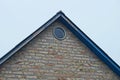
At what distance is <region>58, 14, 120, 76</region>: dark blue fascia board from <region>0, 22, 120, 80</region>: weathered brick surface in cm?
17

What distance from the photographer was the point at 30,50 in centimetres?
1429

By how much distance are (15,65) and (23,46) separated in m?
0.86

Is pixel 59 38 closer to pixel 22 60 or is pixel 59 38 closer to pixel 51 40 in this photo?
pixel 51 40

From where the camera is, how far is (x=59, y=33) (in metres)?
15.1

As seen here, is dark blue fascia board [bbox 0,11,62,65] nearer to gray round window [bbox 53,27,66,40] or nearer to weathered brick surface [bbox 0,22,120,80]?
weathered brick surface [bbox 0,22,120,80]

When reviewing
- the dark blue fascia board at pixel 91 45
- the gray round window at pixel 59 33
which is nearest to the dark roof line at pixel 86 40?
the dark blue fascia board at pixel 91 45

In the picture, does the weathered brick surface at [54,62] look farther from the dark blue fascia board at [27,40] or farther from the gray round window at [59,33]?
the dark blue fascia board at [27,40]

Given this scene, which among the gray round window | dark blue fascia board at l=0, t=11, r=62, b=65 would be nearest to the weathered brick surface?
the gray round window

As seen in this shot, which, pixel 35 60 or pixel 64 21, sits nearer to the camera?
pixel 35 60

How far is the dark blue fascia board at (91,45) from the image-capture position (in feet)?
49.8

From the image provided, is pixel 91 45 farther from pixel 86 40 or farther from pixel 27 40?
pixel 27 40

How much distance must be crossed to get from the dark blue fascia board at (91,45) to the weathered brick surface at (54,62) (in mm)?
168

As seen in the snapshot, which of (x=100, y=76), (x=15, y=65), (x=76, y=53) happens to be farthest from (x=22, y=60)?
(x=100, y=76)

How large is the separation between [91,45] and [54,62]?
6.26 feet
